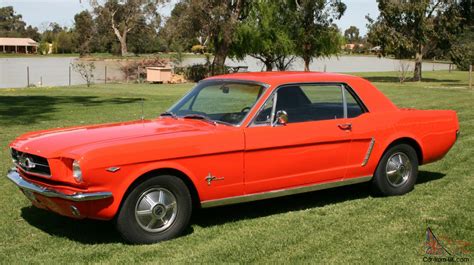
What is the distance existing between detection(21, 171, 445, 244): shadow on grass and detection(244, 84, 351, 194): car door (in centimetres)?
55

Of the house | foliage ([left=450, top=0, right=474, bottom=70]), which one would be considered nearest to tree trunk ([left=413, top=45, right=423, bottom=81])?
foliage ([left=450, top=0, right=474, bottom=70])

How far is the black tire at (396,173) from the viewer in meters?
6.67

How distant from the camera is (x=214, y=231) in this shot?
5.57 metres

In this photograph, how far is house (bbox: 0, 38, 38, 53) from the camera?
102 metres

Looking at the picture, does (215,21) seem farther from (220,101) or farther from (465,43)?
(220,101)

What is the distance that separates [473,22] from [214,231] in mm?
46123

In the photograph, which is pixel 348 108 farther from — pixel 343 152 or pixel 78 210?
pixel 78 210

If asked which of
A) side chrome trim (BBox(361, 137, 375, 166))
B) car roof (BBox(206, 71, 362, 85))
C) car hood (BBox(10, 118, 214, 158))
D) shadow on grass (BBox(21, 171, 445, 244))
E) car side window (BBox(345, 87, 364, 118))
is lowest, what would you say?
shadow on grass (BBox(21, 171, 445, 244))

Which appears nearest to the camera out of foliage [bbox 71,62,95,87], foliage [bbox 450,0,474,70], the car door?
the car door

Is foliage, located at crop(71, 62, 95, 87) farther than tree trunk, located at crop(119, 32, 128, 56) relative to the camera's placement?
No

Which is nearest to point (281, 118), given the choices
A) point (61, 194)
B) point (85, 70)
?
point (61, 194)

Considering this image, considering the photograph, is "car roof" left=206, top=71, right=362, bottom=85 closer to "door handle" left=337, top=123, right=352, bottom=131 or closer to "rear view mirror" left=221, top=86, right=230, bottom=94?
"rear view mirror" left=221, top=86, right=230, bottom=94

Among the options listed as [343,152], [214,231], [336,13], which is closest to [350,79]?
[343,152]

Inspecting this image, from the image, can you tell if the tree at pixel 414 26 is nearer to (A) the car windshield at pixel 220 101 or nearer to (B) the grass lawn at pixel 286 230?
(B) the grass lawn at pixel 286 230
